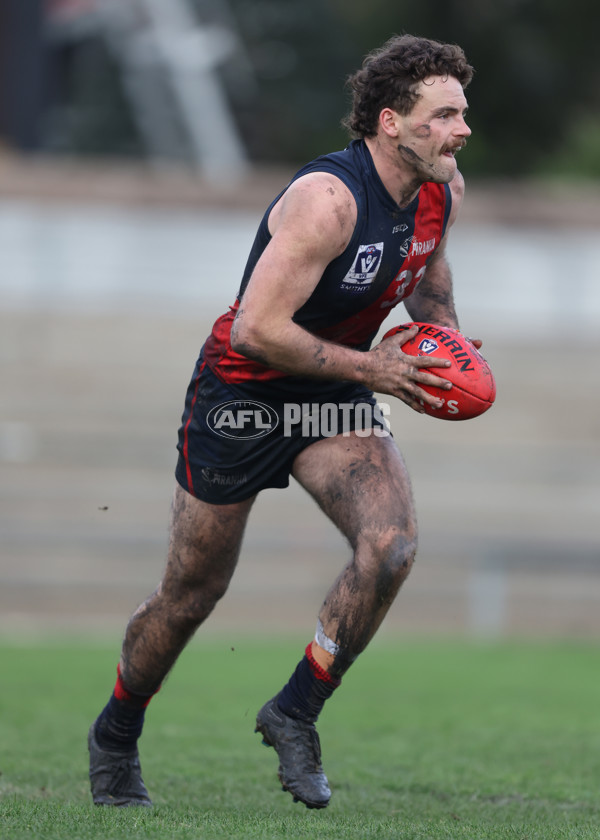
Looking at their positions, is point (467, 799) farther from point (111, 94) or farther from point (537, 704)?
point (111, 94)

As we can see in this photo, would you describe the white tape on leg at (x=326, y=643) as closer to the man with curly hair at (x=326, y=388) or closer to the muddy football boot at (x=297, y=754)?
the man with curly hair at (x=326, y=388)

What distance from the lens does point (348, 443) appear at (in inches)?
173

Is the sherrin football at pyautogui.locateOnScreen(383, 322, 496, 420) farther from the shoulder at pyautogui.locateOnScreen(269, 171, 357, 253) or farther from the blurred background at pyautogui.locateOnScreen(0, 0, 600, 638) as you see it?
the blurred background at pyautogui.locateOnScreen(0, 0, 600, 638)

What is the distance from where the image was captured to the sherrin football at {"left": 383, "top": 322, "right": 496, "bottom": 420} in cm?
414

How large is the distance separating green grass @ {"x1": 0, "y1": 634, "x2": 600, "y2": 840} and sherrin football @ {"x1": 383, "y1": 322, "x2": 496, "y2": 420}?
1412 millimetres

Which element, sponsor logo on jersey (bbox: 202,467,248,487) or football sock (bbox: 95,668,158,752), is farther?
football sock (bbox: 95,668,158,752)

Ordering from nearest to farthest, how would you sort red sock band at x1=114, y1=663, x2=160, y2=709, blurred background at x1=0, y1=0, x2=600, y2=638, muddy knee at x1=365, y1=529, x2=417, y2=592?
muddy knee at x1=365, y1=529, x2=417, y2=592, red sock band at x1=114, y1=663, x2=160, y2=709, blurred background at x1=0, y1=0, x2=600, y2=638

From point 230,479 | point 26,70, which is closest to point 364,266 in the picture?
point 230,479

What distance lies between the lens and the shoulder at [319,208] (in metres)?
3.99

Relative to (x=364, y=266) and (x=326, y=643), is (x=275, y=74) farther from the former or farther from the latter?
(x=326, y=643)

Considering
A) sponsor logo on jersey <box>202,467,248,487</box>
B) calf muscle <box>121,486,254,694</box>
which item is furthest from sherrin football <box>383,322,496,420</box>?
calf muscle <box>121,486,254,694</box>

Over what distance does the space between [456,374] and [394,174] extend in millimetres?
760

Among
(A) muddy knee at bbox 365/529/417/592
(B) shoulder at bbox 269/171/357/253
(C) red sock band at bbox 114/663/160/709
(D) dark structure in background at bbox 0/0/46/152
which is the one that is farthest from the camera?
(D) dark structure in background at bbox 0/0/46/152

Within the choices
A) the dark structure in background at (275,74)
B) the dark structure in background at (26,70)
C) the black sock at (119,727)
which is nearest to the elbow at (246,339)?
the black sock at (119,727)
